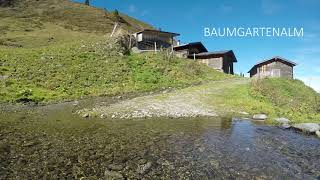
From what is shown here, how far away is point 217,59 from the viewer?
7062 cm

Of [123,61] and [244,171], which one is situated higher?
[123,61]

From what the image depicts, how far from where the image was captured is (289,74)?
2778 inches

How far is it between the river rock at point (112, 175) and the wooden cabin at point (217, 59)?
197 ft

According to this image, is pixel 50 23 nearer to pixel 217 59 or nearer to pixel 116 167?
pixel 217 59

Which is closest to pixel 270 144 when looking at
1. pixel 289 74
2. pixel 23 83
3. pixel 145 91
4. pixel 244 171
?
pixel 244 171

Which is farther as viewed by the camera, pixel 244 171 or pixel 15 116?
pixel 15 116

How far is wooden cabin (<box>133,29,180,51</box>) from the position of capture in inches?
Result: 2940

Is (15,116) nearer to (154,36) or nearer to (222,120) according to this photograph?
(222,120)

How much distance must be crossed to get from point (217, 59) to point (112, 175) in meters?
62.4

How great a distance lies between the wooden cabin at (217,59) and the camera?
70.1 m

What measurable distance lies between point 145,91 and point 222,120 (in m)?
16.6

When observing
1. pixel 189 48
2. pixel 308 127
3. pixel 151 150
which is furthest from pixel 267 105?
pixel 189 48

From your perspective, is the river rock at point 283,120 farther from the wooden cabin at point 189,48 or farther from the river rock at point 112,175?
the wooden cabin at point 189,48

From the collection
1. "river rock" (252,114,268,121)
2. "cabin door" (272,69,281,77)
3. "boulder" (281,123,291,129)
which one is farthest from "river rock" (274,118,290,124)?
"cabin door" (272,69,281,77)
